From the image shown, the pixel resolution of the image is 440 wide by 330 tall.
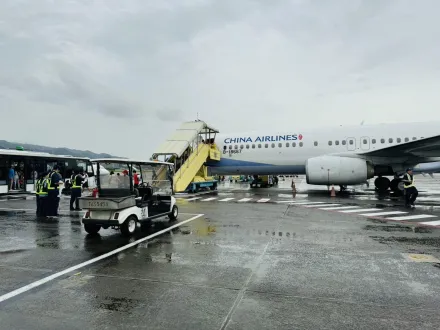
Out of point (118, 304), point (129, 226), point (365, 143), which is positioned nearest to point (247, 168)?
point (365, 143)

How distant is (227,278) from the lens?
16.1ft

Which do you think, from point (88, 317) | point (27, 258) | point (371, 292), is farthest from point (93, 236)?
point (371, 292)

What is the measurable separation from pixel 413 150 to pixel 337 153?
4.20 m

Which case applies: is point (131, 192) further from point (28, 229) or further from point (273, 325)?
point (273, 325)

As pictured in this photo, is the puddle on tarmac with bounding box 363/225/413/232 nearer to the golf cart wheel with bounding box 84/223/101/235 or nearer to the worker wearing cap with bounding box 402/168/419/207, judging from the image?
the worker wearing cap with bounding box 402/168/419/207

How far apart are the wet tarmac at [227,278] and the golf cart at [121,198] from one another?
1.36ft

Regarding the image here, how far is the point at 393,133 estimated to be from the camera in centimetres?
2058

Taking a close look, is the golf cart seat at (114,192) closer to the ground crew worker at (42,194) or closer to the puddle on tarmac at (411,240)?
the ground crew worker at (42,194)

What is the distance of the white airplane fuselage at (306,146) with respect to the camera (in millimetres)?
20250

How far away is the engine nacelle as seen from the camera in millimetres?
18969

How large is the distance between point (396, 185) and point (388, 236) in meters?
13.6

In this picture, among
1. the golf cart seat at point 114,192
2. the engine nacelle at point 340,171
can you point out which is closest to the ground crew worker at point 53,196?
the golf cart seat at point 114,192

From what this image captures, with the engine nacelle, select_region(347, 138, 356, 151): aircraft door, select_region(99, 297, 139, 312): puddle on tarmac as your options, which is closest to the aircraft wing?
the engine nacelle

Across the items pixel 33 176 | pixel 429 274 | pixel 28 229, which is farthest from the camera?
pixel 33 176
